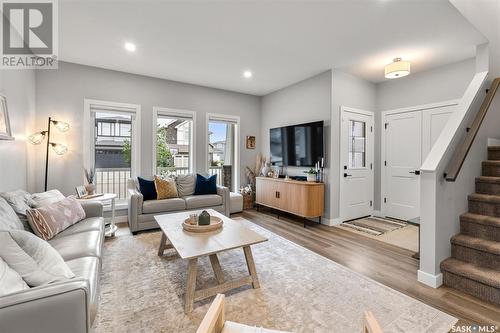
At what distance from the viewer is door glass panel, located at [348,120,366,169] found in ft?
14.2

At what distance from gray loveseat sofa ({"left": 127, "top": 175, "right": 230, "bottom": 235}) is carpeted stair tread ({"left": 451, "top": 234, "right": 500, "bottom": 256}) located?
3.25 m

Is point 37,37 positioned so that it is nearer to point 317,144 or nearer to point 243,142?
point 243,142

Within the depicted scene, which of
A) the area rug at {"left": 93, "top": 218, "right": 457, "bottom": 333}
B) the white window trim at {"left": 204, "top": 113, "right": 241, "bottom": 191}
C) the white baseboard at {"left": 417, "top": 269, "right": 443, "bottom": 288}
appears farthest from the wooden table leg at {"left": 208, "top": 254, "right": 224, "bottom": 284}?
the white window trim at {"left": 204, "top": 113, "right": 241, "bottom": 191}

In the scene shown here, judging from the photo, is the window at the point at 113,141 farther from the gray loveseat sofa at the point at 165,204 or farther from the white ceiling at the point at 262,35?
the white ceiling at the point at 262,35

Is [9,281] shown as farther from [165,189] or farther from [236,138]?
[236,138]

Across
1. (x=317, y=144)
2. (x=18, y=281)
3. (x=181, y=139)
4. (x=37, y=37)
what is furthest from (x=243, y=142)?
(x=18, y=281)

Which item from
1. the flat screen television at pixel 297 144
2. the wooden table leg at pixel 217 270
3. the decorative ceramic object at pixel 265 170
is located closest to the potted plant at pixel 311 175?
the flat screen television at pixel 297 144

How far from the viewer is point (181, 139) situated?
5.02m

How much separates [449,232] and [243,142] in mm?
4073

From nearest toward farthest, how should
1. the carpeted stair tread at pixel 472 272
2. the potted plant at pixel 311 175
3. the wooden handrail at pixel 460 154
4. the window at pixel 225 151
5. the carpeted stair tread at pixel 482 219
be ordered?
1. the carpeted stair tread at pixel 472 272
2. the wooden handrail at pixel 460 154
3. the carpeted stair tread at pixel 482 219
4. the potted plant at pixel 311 175
5. the window at pixel 225 151

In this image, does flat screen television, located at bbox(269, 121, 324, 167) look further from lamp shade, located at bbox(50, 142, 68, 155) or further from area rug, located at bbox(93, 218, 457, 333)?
lamp shade, located at bbox(50, 142, 68, 155)

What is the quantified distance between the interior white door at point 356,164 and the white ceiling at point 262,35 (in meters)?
0.88

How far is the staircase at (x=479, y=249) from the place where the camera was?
1956mm

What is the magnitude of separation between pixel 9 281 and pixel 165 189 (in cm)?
290
